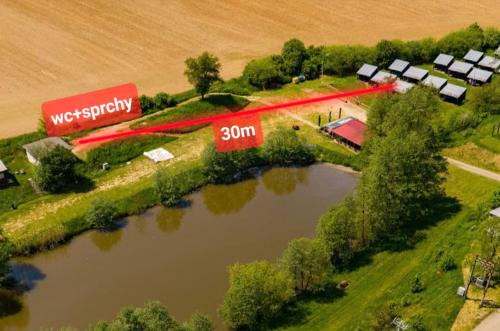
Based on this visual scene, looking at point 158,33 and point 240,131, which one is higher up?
point 158,33

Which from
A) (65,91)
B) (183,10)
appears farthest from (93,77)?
(183,10)

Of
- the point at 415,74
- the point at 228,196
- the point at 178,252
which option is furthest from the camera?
the point at 415,74

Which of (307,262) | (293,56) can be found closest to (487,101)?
(293,56)

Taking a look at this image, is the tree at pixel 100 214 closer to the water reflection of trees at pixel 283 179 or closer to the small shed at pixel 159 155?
the small shed at pixel 159 155

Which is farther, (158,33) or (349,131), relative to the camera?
(158,33)

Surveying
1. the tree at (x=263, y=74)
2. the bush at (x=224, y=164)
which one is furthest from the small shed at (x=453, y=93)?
the bush at (x=224, y=164)

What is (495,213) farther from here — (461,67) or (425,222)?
(461,67)
